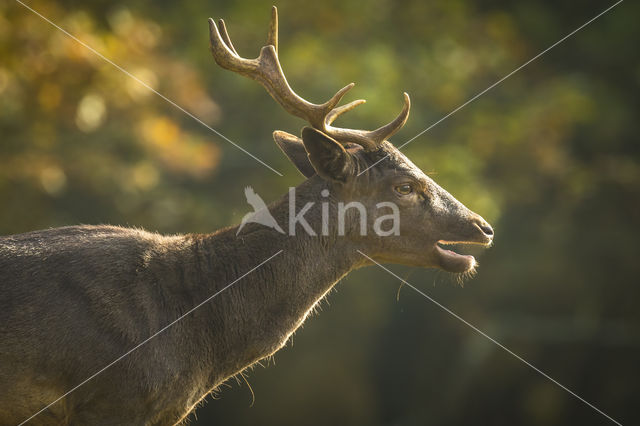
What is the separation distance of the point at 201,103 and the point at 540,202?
8781 mm

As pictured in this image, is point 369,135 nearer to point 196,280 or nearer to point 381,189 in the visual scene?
point 381,189

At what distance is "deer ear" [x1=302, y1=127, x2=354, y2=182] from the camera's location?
5.66 m

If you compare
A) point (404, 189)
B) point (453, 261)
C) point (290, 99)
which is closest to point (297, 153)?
point (290, 99)

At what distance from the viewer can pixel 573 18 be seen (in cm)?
1945

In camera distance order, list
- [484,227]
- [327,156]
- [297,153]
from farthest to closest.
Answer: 1. [297,153]
2. [484,227]
3. [327,156]

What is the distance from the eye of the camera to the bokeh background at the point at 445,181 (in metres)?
15.0

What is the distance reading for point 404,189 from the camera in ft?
19.4

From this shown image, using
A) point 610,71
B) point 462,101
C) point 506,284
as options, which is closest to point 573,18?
point 610,71

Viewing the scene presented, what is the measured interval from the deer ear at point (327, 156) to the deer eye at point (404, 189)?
0.40m

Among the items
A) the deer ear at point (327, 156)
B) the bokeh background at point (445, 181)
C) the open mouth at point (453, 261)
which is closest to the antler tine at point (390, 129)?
the deer ear at point (327, 156)

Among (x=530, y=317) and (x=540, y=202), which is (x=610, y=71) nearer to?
(x=540, y=202)

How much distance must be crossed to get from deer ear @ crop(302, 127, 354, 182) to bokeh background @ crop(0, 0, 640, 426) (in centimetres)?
867

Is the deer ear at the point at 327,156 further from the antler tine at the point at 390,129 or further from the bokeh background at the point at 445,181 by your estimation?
the bokeh background at the point at 445,181

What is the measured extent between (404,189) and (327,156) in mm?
693
